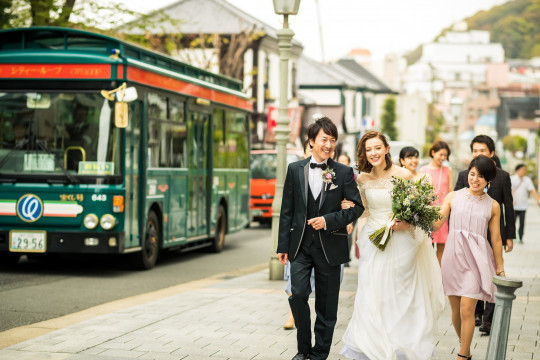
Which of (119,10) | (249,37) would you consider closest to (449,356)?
(119,10)

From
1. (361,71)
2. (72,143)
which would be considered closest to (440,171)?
(72,143)

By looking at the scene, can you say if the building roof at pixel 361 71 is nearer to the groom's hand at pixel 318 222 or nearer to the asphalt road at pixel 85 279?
the asphalt road at pixel 85 279

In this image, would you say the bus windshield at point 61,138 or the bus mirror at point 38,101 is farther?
the bus mirror at point 38,101

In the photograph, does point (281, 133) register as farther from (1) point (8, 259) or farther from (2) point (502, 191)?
(1) point (8, 259)

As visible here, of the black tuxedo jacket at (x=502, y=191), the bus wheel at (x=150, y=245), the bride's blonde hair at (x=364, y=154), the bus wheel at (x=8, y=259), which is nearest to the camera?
the bride's blonde hair at (x=364, y=154)

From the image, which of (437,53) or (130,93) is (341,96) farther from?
(437,53)

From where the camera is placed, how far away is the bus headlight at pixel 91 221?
12.6m

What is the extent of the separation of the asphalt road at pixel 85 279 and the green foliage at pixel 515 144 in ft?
310

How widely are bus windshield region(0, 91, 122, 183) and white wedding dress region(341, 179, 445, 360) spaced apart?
656cm

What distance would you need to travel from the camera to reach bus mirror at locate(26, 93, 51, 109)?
1280cm

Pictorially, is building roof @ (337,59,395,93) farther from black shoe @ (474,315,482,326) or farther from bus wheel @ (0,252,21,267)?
black shoe @ (474,315,482,326)

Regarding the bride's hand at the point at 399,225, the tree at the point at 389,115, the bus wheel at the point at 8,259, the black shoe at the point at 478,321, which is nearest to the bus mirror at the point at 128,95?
the bus wheel at the point at 8,259

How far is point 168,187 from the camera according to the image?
14.7 m

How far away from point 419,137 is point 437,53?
3829 inches
